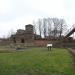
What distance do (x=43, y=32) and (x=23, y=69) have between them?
253 feet

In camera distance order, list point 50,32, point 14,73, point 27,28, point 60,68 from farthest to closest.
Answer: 1. point 50,32
2. point 27,28
3. point 60,68
4. point 14,73

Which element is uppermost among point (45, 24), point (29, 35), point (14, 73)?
point (45, 24)

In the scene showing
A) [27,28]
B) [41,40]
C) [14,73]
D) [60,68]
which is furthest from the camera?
[27,28]

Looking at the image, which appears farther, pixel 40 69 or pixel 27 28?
pixel 27 28

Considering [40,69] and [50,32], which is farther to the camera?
[50,32]

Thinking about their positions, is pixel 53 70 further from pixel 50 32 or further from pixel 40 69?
pixel 50 32

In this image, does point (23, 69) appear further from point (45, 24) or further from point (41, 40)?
point (45, 24)

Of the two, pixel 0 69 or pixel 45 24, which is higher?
pixel 45 24

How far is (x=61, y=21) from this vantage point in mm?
89188

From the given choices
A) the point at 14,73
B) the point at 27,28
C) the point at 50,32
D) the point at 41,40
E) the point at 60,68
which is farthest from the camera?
the point at 50,32

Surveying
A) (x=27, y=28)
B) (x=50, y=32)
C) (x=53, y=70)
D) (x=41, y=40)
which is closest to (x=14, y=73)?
(x=53, y=70)

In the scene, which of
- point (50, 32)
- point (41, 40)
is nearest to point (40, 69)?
point (41, 40)

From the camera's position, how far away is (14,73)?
41.6 feet

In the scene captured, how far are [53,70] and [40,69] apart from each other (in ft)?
2.63
